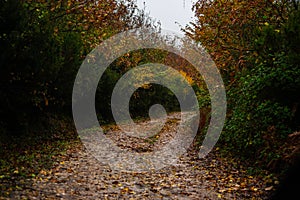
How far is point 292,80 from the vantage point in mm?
8695

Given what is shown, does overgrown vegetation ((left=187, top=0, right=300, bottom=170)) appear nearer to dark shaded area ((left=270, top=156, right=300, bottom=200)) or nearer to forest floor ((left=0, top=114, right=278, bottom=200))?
forest floor ((left=0, top=114, right=278, bottom=200))

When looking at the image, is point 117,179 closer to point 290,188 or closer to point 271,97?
point 271,97

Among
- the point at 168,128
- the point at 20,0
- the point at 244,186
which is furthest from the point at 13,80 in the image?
the point at 168,128

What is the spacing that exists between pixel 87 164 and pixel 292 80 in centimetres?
586

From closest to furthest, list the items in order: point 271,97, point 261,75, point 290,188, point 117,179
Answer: point 290,188 < point 117,179 < point 271,97 < point 261,75

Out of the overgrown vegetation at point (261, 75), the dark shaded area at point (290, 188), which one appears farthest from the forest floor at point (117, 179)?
the dark shaded area at point (290, 188)

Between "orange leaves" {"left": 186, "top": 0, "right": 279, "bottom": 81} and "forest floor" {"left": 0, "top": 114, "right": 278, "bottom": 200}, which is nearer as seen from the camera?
"forest floor" {"left": 0, "top": 114, "right": 278, "bottom": 200}

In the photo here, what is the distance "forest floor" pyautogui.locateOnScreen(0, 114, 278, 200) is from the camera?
23.2 feet

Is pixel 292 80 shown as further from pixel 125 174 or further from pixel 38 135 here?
pixel 38 135

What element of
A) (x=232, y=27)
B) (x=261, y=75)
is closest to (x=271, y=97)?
(x=261, y=75)

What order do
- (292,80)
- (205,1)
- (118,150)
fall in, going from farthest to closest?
(205,1) → (118,150) → (292,80)

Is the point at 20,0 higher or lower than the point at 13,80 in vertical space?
higher

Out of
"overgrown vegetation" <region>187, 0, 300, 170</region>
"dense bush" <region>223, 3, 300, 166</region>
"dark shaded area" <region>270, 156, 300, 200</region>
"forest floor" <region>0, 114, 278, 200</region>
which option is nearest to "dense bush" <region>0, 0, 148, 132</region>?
"forest floor" <region>0, 114, 278, 200</region>

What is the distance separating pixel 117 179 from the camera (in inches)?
332
